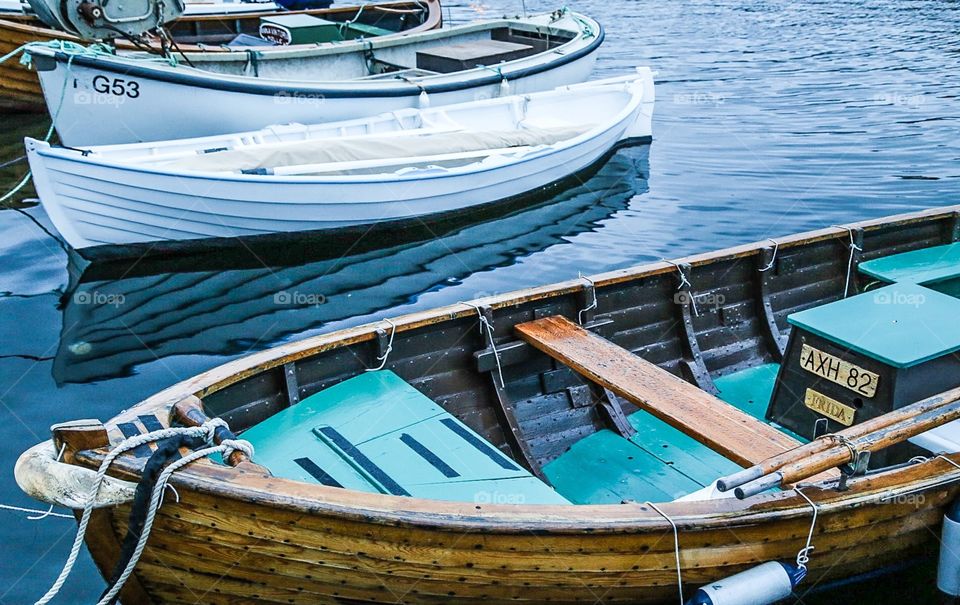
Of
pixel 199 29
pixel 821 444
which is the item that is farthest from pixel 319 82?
pixel 821 444

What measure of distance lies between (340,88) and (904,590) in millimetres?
9296

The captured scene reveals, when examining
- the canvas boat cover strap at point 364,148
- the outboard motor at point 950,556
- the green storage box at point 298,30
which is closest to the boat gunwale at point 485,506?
the outboard motor at point 950,556

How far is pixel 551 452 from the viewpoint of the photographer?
5.64 m

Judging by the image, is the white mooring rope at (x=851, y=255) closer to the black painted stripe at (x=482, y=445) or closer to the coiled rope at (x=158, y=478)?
the black painted stripe at (x=482, y=445)

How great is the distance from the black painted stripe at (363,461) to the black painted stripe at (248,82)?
786cm

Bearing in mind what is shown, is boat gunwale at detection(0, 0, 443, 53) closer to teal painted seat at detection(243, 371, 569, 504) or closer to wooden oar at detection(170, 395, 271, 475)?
teal painted seat at detection(243, 371, 569, 504)

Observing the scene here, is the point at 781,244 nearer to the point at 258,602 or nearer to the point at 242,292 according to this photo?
the point at 258,602

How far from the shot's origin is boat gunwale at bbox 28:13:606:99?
1069 centimetres

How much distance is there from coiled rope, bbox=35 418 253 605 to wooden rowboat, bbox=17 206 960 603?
0.19 ft

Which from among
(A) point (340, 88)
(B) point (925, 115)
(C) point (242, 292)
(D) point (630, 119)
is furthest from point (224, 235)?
(B) point (925, 115)

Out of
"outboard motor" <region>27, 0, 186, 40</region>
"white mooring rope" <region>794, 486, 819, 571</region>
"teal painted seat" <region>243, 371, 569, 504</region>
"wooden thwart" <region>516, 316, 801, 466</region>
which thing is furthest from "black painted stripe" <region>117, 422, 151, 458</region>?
"outboard motor" <region>27, 0, 186, 40</region>

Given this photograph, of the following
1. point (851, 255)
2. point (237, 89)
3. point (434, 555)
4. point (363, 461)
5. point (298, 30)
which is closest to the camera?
point (434, 555)

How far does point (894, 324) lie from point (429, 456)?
2.71 metres

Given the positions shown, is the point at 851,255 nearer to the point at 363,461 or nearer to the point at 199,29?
the point at 363,461
